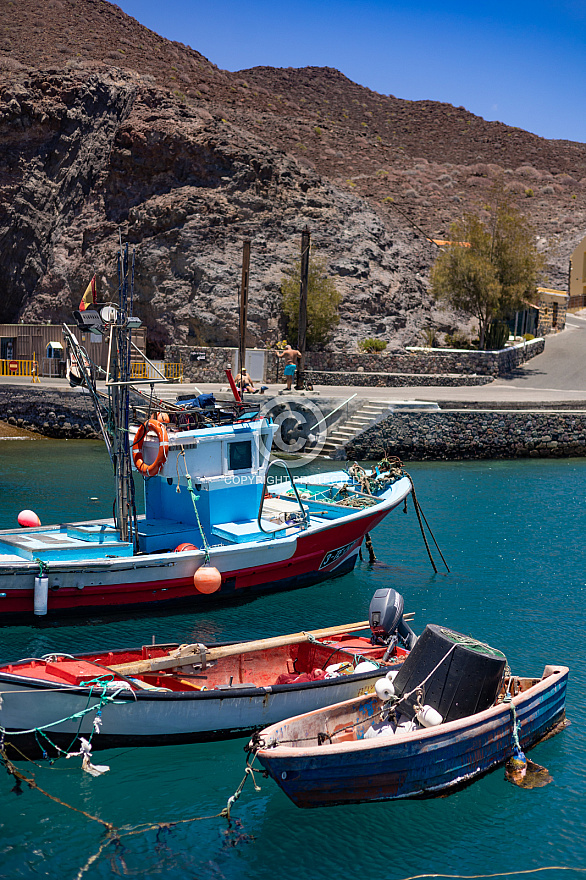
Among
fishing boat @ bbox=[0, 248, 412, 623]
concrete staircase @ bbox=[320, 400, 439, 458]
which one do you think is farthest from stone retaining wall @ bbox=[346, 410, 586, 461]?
fishing boat @ bbox=[0, 248, 412, 623]

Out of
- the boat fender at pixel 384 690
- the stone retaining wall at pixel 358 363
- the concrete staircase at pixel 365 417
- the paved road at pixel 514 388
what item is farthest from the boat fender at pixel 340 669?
the stone retaining wall at pixel 358 363

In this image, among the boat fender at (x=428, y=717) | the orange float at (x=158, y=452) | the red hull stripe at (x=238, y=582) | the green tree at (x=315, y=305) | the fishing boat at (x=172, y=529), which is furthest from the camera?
the green tree at (x=315, y=305)

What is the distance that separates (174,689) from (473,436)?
72.8 ft

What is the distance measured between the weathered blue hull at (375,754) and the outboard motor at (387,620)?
1826 mm

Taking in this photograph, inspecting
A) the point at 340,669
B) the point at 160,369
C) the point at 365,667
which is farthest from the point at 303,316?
the point at 365,667

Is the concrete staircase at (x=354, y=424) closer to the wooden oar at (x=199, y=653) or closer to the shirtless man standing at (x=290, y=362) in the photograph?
the shirtless man standing at (x=290, y=362)

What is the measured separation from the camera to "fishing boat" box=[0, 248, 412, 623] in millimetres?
12570

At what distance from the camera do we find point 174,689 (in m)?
9.34

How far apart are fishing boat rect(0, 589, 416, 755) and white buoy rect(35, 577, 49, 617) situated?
2.96 meters

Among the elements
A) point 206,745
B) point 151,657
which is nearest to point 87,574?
point 151,657

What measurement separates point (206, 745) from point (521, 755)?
3564 millimetres

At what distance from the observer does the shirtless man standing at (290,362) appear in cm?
3212

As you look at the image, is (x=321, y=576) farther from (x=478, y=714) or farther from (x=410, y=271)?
(x=410, y=271)

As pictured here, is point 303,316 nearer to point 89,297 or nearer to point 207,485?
point 207,485
